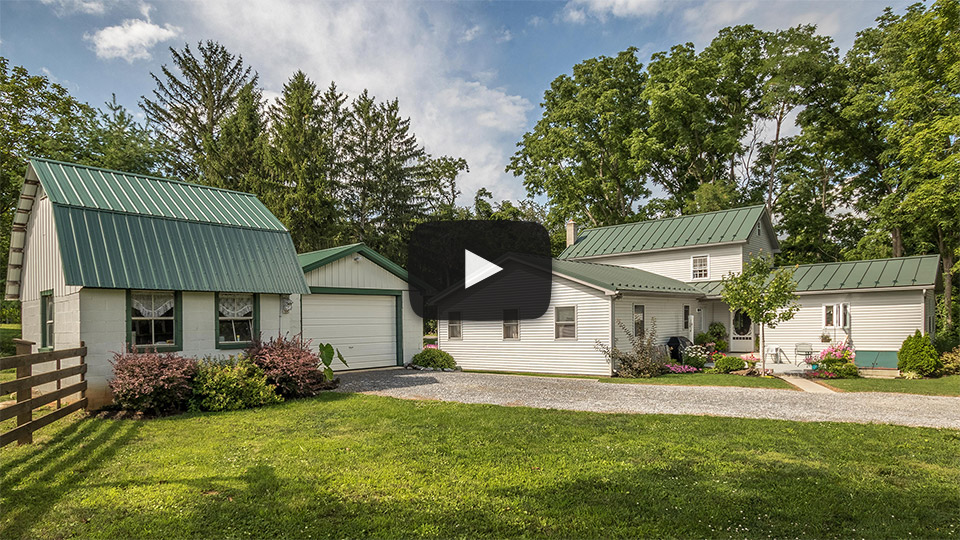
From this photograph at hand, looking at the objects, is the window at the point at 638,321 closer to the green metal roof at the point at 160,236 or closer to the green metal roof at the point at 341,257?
the green metal roof at the point at 341,257

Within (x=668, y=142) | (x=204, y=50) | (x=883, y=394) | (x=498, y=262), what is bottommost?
(x=883, y=394)

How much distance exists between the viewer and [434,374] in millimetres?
15227

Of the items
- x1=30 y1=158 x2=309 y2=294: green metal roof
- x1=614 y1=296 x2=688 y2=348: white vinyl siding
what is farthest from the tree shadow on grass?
x1=614 y1=296 x2=688 y2=348: white vinyl siding

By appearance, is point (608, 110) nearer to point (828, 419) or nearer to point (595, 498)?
point (828, 419)

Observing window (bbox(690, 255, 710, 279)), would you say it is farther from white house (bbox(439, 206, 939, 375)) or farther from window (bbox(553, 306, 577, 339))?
window (bbox(553, 306, 577, 339))

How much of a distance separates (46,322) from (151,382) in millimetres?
4574

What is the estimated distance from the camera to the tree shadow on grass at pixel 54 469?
460 cm

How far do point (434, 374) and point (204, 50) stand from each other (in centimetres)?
3043

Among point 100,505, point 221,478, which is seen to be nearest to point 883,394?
point 221,478

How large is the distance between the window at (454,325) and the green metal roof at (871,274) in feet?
36.0

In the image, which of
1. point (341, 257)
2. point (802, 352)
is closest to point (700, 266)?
point (802, 352)

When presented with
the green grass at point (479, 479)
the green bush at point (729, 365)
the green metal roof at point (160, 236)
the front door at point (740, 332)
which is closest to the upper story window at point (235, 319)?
the green metal roof at point (160, 236)

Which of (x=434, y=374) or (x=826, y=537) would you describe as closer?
(x=826, y=537)
